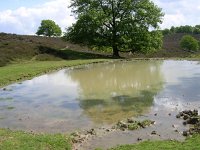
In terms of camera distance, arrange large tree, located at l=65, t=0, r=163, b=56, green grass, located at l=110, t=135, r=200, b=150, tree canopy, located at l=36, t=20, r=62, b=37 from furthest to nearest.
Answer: tree canopy, located at l=36, t=20, r=62, b=37, large tree, located at l=65, t=0, r=163, b=56, green grass, located at l=110, t=135, r=200, b=150

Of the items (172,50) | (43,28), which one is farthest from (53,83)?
(43,28)

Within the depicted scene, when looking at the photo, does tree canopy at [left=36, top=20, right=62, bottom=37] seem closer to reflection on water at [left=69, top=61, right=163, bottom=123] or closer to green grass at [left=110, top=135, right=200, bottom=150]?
reflection on water at [left=69, top=61, right=163, bottom=123]

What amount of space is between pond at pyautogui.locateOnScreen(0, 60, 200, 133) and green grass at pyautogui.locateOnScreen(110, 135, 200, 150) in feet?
12.8

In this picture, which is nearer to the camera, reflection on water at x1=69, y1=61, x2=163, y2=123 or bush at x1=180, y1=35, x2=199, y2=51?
reflection on water at x1=69, y1=61, x2=163, y2=123

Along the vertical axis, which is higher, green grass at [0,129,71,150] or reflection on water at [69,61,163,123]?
reflection on water at [69,61,163,123]

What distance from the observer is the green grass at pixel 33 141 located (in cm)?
1544

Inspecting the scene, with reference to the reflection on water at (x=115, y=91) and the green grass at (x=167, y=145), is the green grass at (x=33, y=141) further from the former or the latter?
the reflection on water at (x=115, y=91)

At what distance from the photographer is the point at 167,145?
15.3 meters

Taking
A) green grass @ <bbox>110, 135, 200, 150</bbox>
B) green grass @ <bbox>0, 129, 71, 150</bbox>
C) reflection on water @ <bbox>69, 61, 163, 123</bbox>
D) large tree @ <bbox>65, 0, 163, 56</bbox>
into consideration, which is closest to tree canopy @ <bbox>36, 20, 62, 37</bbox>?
large tree @ <bbox>65, 0, 163, 56</bbox>

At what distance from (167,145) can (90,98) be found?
443 inches

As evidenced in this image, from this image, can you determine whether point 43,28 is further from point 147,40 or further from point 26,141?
point 26,141

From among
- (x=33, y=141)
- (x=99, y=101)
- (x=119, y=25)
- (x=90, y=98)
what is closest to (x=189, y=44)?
(x=119, y=25)

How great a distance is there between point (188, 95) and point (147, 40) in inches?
1339

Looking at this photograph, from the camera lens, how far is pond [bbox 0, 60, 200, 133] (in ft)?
67.1
